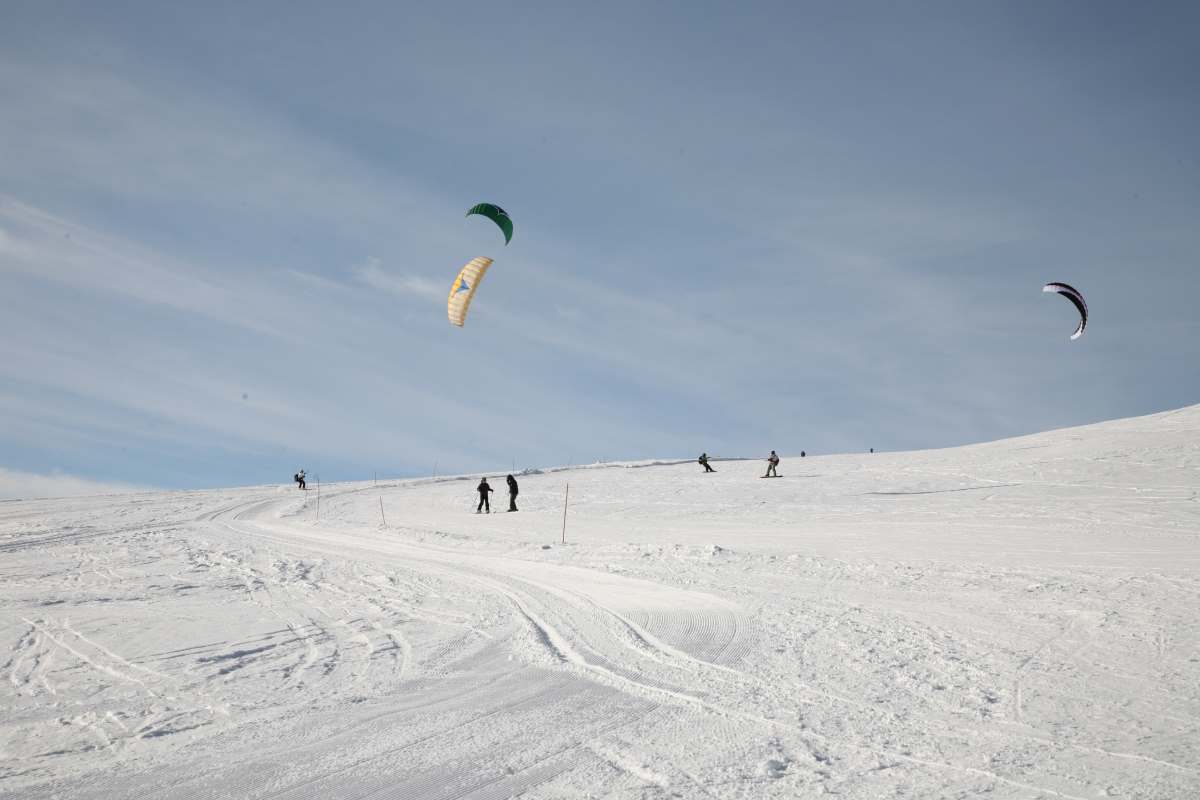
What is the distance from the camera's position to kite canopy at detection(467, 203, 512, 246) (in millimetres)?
31594

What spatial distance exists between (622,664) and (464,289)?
2802 centimetres

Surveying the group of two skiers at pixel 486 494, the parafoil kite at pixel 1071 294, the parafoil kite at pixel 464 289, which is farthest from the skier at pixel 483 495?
the parafoil kite at pixel 1071 294

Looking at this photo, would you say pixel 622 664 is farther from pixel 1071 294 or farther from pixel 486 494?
pixel 1071 294

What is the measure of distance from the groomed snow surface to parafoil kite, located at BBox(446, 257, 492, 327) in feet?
51.9

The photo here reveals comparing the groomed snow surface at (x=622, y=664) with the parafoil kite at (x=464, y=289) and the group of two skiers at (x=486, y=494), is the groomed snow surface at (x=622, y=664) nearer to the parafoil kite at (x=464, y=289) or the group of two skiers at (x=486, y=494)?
the group of two skiers at (x=486, y=494)

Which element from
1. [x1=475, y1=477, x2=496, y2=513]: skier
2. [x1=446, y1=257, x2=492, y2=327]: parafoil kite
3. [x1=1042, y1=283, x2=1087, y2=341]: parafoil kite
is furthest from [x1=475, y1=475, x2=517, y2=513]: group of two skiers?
[x1=1042, y1=283, x2=1087, y2=341]: parafoil kite

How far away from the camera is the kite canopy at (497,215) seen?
31.6 m

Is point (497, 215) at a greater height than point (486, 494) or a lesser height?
greater

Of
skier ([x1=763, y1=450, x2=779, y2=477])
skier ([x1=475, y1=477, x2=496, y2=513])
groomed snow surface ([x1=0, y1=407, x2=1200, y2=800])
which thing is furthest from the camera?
skier ([x1=763, y1=450, x2=779, y2=477])

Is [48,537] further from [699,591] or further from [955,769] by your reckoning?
[955,769]

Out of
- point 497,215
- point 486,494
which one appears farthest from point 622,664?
point 497,215

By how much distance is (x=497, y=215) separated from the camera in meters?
32.2

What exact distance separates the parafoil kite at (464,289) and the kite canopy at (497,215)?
6.60 feet

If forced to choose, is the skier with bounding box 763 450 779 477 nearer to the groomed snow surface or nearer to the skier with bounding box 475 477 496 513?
the skier with bounding box 475 477 496 513
